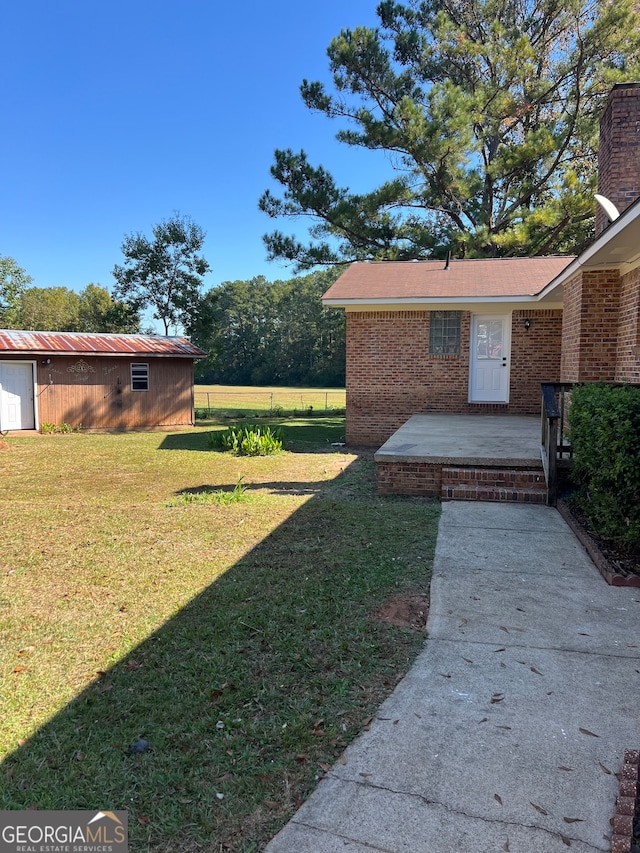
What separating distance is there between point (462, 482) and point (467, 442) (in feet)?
3.77

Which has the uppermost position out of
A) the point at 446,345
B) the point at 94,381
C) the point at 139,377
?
the point at 446,345

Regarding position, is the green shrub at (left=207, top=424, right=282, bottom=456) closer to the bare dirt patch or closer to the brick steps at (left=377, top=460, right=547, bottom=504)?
the brick steps at (left=377, top=460, right=547, bottom=504)

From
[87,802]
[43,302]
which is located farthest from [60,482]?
[43,302]

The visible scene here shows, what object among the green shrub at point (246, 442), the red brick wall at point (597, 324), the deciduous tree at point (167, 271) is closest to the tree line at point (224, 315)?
the deciduous tree at point (167, 271)

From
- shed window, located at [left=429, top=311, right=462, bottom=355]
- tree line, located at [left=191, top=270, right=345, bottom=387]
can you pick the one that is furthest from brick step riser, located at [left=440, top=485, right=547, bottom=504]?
tree line, located at [left=191, top=270, right=345, bottom=387]

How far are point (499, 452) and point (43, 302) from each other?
2188 inches

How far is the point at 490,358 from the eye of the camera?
11.8 meters

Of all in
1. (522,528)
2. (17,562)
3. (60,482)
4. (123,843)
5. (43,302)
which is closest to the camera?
(123,843)

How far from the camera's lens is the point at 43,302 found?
175 feet

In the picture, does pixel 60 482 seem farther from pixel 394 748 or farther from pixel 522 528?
pixel 394 748

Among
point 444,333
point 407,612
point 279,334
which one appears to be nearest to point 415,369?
point 444,333

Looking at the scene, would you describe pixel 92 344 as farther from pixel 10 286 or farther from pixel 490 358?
pixel 10 286

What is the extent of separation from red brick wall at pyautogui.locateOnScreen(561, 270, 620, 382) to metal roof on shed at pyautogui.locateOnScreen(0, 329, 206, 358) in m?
13.4

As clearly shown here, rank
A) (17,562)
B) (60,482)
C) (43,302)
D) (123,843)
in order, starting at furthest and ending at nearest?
(43,302)
(60,482)
(17,562)
(123,843)
